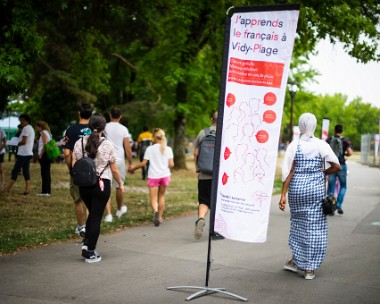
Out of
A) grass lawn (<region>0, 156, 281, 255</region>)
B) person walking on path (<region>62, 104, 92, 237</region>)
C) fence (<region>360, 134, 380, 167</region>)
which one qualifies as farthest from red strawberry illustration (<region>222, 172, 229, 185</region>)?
fence (<region>360, 134, 380, 167</region>)

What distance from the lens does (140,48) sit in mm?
A: 30297

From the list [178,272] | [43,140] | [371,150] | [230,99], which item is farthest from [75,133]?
[371,150]

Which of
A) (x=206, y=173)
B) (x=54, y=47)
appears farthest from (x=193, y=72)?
(x=206, y=173)

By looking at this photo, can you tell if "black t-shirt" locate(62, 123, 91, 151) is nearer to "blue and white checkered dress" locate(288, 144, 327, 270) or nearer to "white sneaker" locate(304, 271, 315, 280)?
"blue and white checkered dress" locate(288, 144, 327, 270)

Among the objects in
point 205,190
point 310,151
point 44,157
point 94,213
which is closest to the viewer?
point 310,151

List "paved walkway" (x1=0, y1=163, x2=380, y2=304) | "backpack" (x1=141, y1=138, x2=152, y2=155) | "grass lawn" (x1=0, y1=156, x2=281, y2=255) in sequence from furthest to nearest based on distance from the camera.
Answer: "backpack" (x1=141, y1=138, x2=152, y2=155) < "grass lawn" (x1=0, y1=156, x2=281, y2=255) < "paved walkway" (x1=0, y1=163, x2=380, y2=304)

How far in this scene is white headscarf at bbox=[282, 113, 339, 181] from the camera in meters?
6.52

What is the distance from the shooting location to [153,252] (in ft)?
25.6

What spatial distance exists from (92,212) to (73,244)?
4.44ft

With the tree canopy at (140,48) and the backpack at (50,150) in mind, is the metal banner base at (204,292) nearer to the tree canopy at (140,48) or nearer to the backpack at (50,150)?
the tree canopy at (140,48)

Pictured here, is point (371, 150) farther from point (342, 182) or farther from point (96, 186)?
point (96, 186)

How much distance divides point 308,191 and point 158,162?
4366 mm

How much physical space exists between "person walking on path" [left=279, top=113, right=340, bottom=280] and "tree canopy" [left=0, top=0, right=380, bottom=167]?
5726 millimetres

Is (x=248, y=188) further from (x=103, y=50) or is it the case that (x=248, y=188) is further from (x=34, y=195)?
(x=103, y=50)
